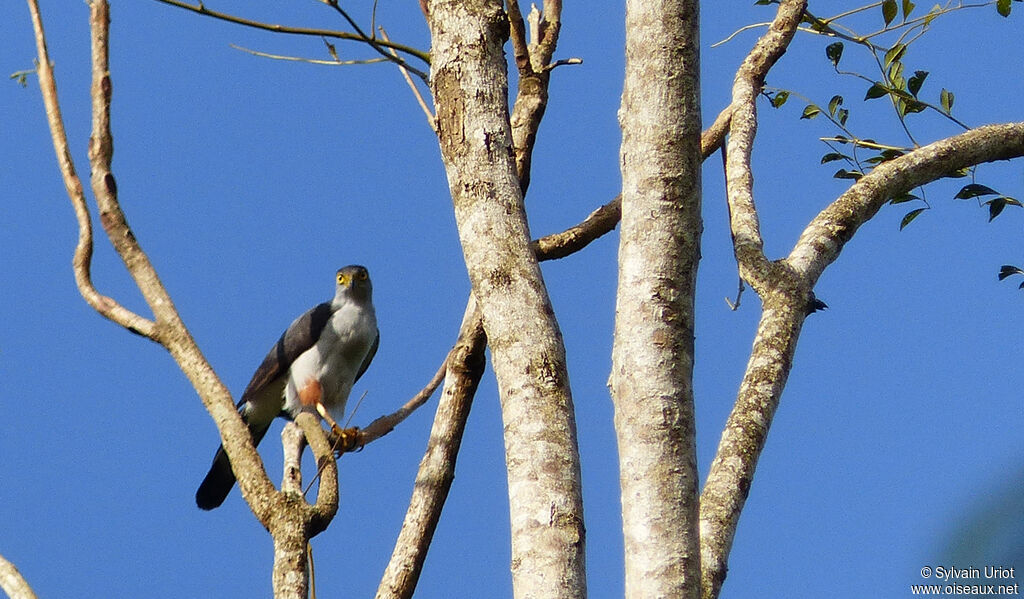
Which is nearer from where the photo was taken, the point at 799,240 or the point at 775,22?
the point at 799,240

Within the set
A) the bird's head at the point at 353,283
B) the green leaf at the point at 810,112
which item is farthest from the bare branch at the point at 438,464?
the bird's head at the point at 353,283

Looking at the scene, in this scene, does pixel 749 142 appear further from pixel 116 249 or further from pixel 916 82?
pixel 116 249

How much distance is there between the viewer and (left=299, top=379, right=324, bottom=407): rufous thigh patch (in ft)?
23.0

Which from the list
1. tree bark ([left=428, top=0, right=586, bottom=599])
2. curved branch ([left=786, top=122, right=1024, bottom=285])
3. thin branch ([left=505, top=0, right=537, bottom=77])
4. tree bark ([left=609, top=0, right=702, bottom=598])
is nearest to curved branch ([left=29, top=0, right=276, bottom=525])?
tree bark ([left=428, top=0, right=586, bottom=599])

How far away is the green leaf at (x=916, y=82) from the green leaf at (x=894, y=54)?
0.14m

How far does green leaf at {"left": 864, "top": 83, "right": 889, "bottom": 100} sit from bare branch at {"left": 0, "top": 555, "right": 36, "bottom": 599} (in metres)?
3.84

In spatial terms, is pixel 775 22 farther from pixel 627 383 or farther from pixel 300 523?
pixel 300 523

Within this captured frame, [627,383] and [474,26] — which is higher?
[474,26]

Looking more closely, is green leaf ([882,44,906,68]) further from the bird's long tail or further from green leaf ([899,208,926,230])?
the bird's long tail

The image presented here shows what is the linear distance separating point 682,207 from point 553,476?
763 millimetres

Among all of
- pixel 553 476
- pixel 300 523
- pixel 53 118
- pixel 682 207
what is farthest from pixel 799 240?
pixel 53 118

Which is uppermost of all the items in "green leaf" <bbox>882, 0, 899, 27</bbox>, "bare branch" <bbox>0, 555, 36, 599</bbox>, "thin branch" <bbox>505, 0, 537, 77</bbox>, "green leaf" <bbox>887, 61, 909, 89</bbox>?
"green leaf" <bbox>882, 0, 899, 27</bbox>

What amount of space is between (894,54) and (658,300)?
283cm

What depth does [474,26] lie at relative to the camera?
9.96ft
